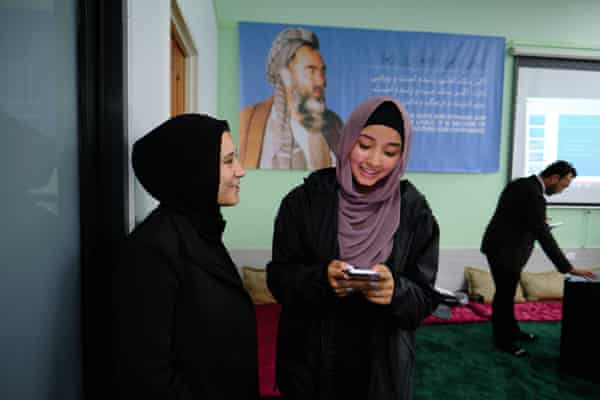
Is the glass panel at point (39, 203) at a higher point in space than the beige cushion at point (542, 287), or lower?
higher

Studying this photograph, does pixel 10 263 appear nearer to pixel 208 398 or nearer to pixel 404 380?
pixel 208 398

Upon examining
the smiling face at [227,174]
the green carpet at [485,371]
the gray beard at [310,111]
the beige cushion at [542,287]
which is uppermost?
the gray beard at [310,111]

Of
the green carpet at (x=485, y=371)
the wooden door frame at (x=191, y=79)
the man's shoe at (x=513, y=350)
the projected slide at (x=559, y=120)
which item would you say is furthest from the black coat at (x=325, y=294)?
the projected slide at (x=559, y=120)

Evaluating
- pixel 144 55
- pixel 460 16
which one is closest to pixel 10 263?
pixel 144 55

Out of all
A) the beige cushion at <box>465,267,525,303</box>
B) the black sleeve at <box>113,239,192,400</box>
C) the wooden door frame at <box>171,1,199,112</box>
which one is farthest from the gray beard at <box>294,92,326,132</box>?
the black sleeve at <box>113,239,192,400</box>

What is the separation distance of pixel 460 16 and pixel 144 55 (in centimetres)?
345

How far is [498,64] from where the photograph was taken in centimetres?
354

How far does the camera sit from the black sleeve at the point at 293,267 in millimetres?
1008

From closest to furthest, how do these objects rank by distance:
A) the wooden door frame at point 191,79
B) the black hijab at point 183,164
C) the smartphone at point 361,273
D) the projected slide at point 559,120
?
the black hijab at point 183,164
the smartphone at point 361,273
the wooden door frame at point 191,79
the projected slide at point 559,120

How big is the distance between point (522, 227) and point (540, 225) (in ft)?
0.36

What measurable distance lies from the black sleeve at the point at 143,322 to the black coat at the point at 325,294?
0.41 metres

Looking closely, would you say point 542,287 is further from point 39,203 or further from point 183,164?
point 39,203

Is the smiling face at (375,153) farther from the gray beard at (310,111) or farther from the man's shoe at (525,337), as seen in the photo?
the man's shoe at (525,337)

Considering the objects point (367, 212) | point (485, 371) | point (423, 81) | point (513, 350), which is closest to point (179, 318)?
point (367, 212)
